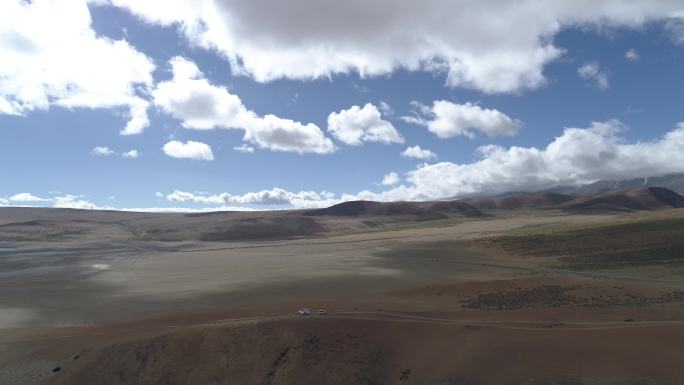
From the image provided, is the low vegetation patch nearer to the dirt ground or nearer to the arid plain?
the arid plain

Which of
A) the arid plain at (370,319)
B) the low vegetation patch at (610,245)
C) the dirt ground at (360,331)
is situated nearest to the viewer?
the dirt ground at (360,331)

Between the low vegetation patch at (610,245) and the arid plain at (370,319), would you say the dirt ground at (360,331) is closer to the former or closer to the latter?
the arid plain at (370,319)

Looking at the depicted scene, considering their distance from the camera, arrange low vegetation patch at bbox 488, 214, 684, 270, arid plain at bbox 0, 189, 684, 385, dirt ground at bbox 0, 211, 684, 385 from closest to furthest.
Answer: dirt ground at bbox 0, 211, 684, 385
arid plain at bbox 0, 189, 684, 385
low vegetation patch at bbox 488, 214, 684, 270

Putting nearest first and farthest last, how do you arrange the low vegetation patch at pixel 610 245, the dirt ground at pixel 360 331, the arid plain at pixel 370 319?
1. the dirt ground at pixel 360 331
2. the arid plain at pixel 370 319
3. the low vegetation patch at pixel 610 245

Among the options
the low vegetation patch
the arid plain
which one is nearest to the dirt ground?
the arid plain

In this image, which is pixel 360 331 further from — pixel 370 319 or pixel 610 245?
pixel 610 245

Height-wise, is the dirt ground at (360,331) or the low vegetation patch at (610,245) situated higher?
the low vegetation patch at (610,245)

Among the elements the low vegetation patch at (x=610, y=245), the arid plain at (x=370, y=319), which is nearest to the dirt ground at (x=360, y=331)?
the arid plain at (x=370, y=319)
